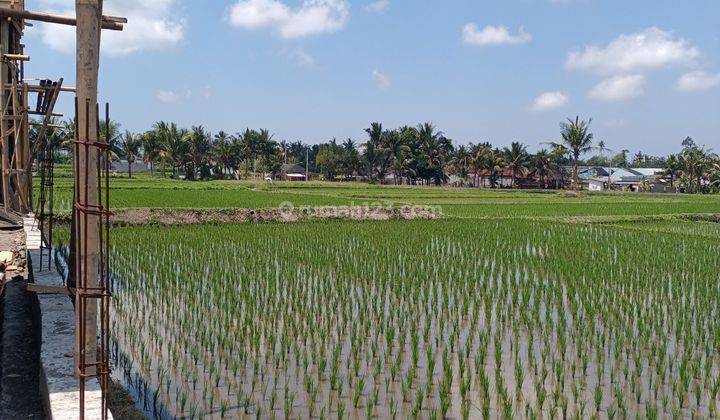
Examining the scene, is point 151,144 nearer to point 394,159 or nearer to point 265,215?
point 394,159

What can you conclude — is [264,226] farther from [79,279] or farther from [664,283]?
[79,279]

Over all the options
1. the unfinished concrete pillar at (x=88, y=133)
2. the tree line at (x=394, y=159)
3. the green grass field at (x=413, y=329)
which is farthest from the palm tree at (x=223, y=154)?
the unfinished concrete pillar at (x=88, y=133)

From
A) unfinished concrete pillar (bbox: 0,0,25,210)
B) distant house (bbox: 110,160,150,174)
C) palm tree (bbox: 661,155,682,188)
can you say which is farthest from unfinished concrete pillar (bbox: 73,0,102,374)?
distant house (bbox: 110,160,150,174)

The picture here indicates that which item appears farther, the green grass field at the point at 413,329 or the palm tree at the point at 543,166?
the palm tree at the point at 543,166

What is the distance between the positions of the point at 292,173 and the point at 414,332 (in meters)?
49.2

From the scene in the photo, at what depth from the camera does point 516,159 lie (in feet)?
142

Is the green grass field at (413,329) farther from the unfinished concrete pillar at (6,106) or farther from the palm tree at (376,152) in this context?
the palm tree at (376,152)

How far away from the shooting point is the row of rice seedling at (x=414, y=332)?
3844 mm

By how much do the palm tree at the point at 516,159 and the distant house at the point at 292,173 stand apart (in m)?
16.0

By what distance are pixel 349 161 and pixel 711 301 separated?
40441mm

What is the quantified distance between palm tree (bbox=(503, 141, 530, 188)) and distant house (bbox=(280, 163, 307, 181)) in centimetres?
1595

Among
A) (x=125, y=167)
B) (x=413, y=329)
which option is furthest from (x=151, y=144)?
(x=413, y=329)

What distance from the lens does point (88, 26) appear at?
319 cm

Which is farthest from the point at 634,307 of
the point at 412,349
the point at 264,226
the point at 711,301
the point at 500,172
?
the point at 500,172
